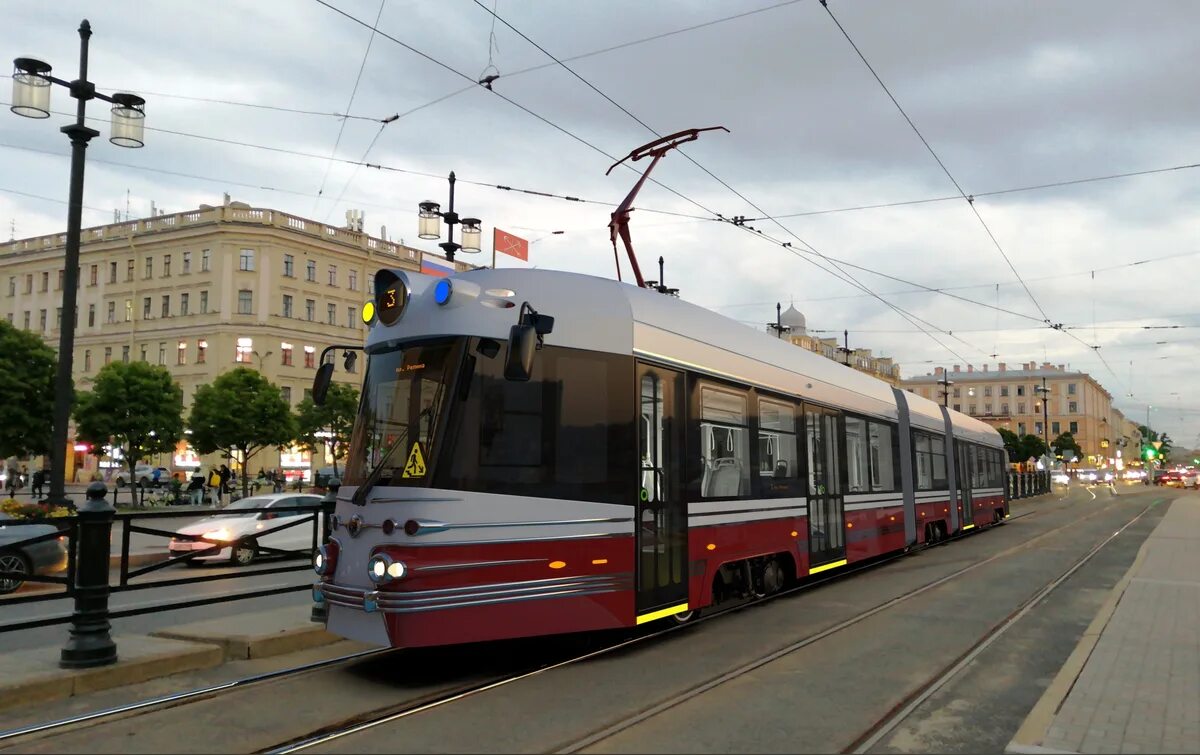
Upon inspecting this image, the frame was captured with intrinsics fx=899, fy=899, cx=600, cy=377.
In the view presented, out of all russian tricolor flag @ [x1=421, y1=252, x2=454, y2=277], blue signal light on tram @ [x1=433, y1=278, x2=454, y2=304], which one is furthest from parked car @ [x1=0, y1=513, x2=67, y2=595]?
russian tricolor flag @ [x1=421, y1=252, x2=454, y2=277]

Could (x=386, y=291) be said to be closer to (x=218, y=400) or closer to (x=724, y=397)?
(x=724, y=397)

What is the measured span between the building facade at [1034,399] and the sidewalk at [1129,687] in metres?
129

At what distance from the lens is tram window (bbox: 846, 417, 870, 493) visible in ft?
43.7

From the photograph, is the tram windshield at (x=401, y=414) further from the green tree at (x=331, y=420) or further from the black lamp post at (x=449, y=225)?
the green tree at (x=331, y=420)

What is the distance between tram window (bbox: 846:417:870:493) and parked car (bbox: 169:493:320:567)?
24.9 feet

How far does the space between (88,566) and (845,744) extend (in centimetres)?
597

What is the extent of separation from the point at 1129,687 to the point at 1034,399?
144286mm

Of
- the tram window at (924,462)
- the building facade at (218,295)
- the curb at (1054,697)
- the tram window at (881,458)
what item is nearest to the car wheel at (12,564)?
the curb at (1054,697)

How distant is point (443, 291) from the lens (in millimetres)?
7402

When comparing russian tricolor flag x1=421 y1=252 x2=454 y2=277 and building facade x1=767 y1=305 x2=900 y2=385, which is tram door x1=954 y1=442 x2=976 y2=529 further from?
building facade x1=767 y1=305 x2=900 y2=385

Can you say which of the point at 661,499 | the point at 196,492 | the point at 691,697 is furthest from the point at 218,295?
the point at 691,697

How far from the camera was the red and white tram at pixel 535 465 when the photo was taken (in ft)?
22.3

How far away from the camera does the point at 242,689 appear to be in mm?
6836

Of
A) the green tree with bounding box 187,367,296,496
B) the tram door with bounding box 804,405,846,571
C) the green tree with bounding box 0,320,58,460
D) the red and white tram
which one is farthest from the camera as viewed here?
the green tree with bounding box 187,367,296,496
